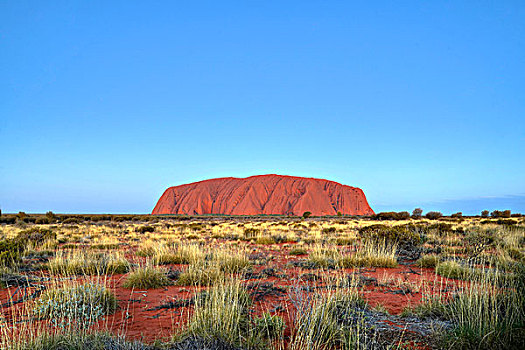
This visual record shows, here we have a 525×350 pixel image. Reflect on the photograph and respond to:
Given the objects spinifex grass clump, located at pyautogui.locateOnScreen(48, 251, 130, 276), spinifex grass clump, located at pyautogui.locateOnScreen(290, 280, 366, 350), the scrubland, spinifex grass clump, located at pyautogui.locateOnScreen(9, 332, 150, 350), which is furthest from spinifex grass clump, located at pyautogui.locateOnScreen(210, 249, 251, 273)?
spinifex grass clump, located at pyautogui.locateOnScreen(9, 332, 150, 350)

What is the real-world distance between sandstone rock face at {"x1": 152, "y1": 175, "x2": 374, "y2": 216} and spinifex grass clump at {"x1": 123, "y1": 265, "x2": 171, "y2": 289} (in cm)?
8677

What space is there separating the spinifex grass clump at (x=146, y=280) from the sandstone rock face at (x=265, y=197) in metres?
86.8

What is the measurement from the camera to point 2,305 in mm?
4781

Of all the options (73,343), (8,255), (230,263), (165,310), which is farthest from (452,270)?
(8,255)

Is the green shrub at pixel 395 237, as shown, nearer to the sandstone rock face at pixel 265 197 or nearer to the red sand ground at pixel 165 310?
the red sand ground at pixel 165 310

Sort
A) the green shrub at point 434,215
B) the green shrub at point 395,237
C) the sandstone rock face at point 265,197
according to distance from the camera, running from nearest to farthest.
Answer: the green shrub at point 395,237, the green shrub at point 434,215, the sandstone rock face at point 265,197

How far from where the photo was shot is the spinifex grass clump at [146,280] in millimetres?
6172

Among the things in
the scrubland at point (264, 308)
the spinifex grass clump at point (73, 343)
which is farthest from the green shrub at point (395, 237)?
the spinifex grass clump at point (73, 343)

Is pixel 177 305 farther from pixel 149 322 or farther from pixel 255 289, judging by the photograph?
pixel 255 289

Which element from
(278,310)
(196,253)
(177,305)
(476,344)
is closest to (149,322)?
(177,305)

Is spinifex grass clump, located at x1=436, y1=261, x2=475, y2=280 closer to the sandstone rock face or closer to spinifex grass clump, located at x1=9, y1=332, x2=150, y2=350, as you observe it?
spinifex grass clump, located at x1=9, y1=332, x2=150, y2=350

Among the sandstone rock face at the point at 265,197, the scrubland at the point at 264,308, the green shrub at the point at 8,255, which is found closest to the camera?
the scrubland at the point at 264,308

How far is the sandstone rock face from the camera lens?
9606 cm

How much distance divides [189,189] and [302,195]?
4311 cm
